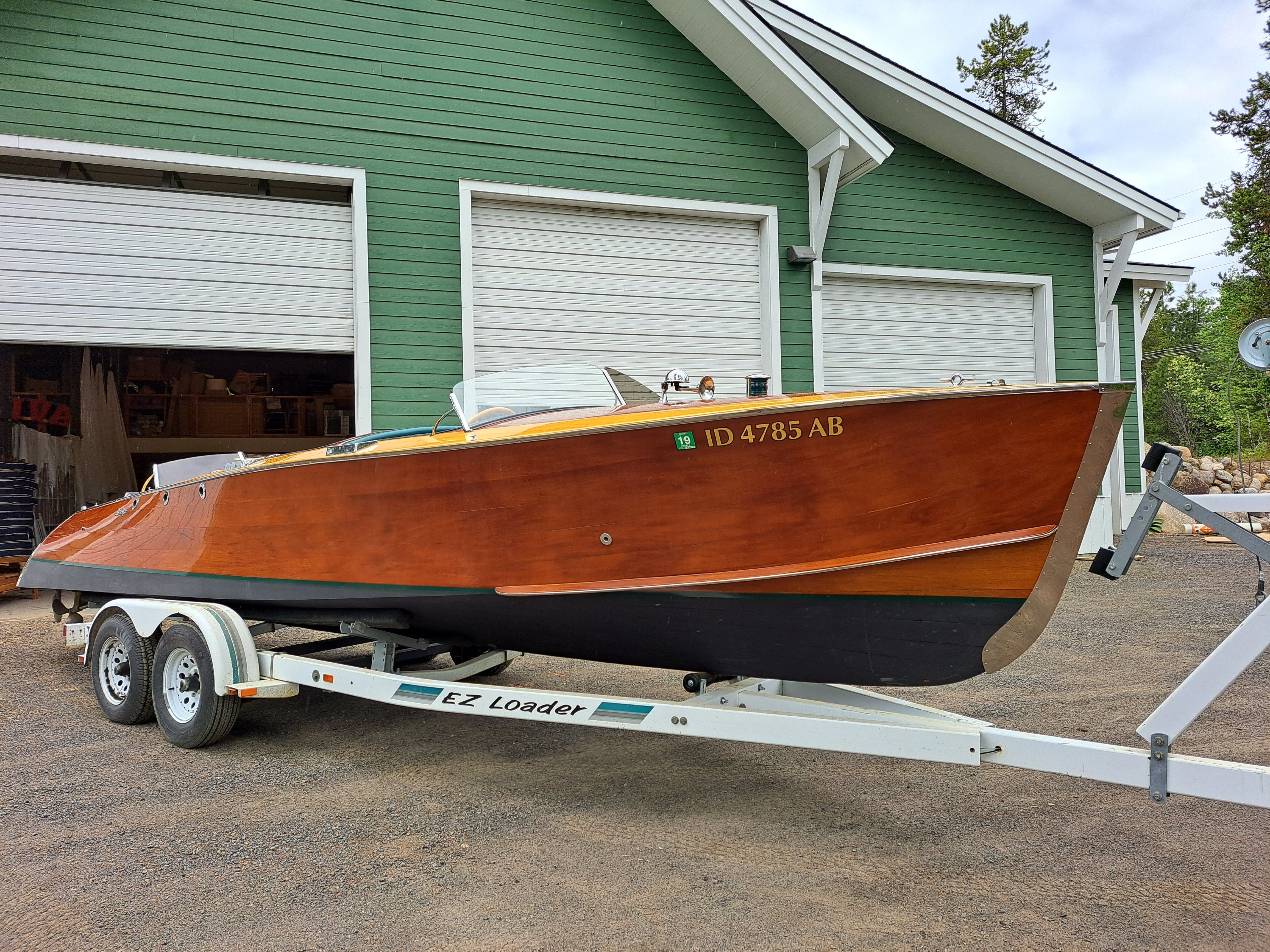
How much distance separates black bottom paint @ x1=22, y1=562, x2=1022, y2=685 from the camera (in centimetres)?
289

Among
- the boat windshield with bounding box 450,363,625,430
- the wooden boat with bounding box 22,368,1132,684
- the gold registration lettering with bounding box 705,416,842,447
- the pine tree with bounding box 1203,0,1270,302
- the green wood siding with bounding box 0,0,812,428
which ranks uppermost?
the pine tree with bounding box 1203,0,1270,302

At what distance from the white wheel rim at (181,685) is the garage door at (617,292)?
455 cm

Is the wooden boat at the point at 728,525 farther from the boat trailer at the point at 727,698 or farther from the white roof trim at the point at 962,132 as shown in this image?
the white roof trim at the point at 962,132

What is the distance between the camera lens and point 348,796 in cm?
353

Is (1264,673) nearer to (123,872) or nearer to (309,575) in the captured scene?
(309,575)

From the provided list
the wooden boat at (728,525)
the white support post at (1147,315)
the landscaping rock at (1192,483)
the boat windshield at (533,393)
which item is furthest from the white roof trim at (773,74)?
the landscaping rock at (1192,483)

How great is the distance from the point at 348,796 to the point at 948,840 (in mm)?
2326

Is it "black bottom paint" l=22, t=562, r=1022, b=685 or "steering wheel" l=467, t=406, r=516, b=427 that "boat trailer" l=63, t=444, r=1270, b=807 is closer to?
"black bottom paint" l=22, t=562, r=1022, b=685

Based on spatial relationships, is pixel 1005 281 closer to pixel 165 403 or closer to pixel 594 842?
pixel 594 842

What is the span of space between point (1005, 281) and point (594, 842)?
30.9 feet

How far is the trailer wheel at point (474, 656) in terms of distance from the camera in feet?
16.1

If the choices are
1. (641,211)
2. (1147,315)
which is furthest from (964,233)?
(1147,315)

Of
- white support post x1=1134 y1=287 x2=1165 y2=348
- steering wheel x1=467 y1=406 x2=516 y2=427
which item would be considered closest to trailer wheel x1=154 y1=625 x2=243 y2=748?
steering wheel x1=467 y1=406 x2=516 y2=427

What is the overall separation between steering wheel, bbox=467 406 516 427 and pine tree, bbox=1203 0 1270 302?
2483 cm
